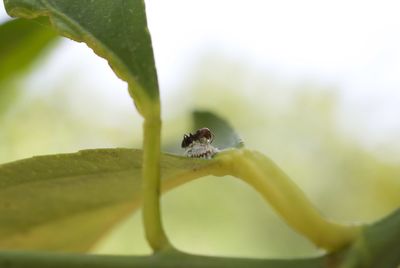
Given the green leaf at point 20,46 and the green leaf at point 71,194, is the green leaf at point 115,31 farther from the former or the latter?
the green leaf at point 20,46

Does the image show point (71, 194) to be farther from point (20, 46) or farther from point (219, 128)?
point (20, 46)

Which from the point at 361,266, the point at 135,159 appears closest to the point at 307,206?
the point at 361,266

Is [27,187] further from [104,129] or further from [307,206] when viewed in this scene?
[104,129]

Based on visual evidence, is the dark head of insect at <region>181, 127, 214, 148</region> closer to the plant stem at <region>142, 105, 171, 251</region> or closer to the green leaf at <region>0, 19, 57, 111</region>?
the plant stem at <region>142, 105, 171, 251</region>

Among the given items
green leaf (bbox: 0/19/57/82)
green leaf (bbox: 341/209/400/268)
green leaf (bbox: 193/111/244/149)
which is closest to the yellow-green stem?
green leaf (bbox: 341/209/400/268)

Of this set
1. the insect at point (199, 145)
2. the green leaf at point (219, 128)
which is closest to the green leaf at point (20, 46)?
the green leaf at point (219, 128)
